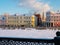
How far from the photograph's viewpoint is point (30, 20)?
259 feet

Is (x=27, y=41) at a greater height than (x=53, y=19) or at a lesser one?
greater

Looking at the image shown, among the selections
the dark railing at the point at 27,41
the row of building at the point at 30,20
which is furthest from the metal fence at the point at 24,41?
the row of building at the point at 30,20

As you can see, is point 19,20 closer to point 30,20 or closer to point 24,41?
point 30,20

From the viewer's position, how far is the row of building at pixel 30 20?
7638cm

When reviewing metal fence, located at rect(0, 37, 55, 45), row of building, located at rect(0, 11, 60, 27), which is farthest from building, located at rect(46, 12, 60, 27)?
metal fence, located at rect(0, 37, 55, 45)

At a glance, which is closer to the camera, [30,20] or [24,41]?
[24,41]

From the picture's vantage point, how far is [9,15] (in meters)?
82.4

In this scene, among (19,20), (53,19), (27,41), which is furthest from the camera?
(19,20)

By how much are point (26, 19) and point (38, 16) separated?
224 inches

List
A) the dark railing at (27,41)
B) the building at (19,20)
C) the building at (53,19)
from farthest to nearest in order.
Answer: the building at (19,20)
the building at (53,19)
the dark railing at (27,41)

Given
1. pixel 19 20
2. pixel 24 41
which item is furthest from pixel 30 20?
pixel 24 41

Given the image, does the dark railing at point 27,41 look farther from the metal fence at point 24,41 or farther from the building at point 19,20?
the building at point 19,20

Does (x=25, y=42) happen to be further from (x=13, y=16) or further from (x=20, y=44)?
(x=13, y=16)

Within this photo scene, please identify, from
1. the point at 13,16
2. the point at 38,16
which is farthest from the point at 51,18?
the point at 13,16
